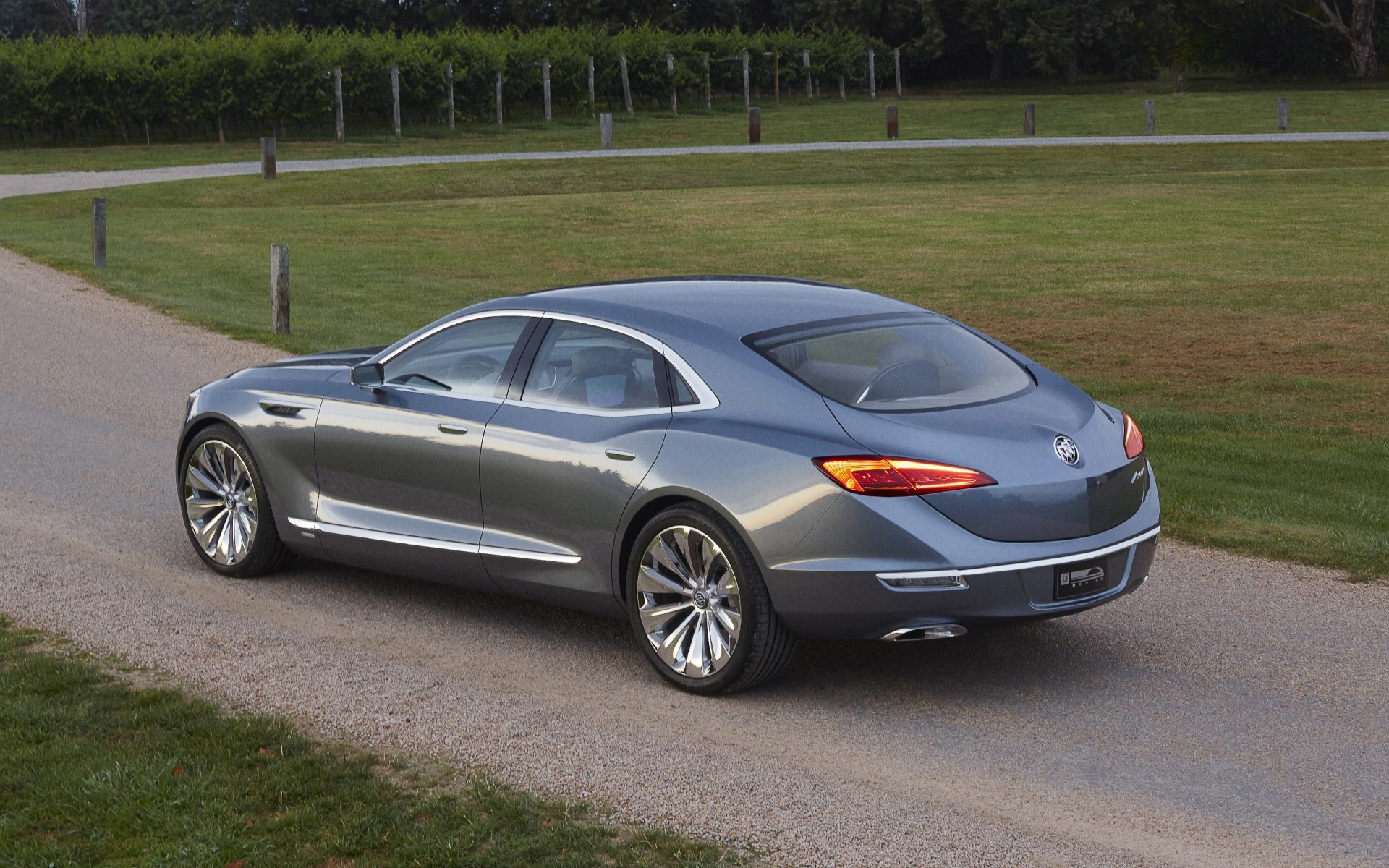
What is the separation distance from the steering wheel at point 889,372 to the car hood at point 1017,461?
7.6 inches

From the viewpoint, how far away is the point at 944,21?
84000mm

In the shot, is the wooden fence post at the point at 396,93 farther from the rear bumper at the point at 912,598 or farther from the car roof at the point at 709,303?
the rear bumper at the point at 912,598

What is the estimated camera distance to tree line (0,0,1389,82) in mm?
79125

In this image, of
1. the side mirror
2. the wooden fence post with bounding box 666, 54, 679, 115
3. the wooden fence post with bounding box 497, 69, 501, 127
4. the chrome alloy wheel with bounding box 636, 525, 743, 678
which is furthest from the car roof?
the wooden fence post with bounding box 666, 54, 679, 115

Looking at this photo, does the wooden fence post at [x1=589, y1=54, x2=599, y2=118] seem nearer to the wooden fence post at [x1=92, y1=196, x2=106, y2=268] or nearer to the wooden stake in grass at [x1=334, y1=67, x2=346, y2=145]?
the wooden stake in grass at [x1=334, y1=67, x2=346, y2=145]

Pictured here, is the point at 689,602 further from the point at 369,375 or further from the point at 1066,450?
the point at 369,375

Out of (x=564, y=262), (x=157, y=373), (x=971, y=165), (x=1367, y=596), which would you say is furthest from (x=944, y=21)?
(x=1367, y=596)

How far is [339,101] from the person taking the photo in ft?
168

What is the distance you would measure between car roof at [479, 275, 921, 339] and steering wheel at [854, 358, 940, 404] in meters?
0.42

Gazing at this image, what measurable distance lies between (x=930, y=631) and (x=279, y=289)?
41.4 feet

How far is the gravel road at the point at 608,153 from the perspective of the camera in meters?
38.8

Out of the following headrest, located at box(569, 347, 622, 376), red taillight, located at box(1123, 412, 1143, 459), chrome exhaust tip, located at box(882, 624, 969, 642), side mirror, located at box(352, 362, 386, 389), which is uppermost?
headrest, located at box(569, 347, 622, 376)

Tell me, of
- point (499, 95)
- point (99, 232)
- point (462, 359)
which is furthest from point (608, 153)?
point (462, 359)

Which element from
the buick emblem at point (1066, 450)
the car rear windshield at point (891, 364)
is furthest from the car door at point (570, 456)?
the buick emblem at point (1066, 450)
